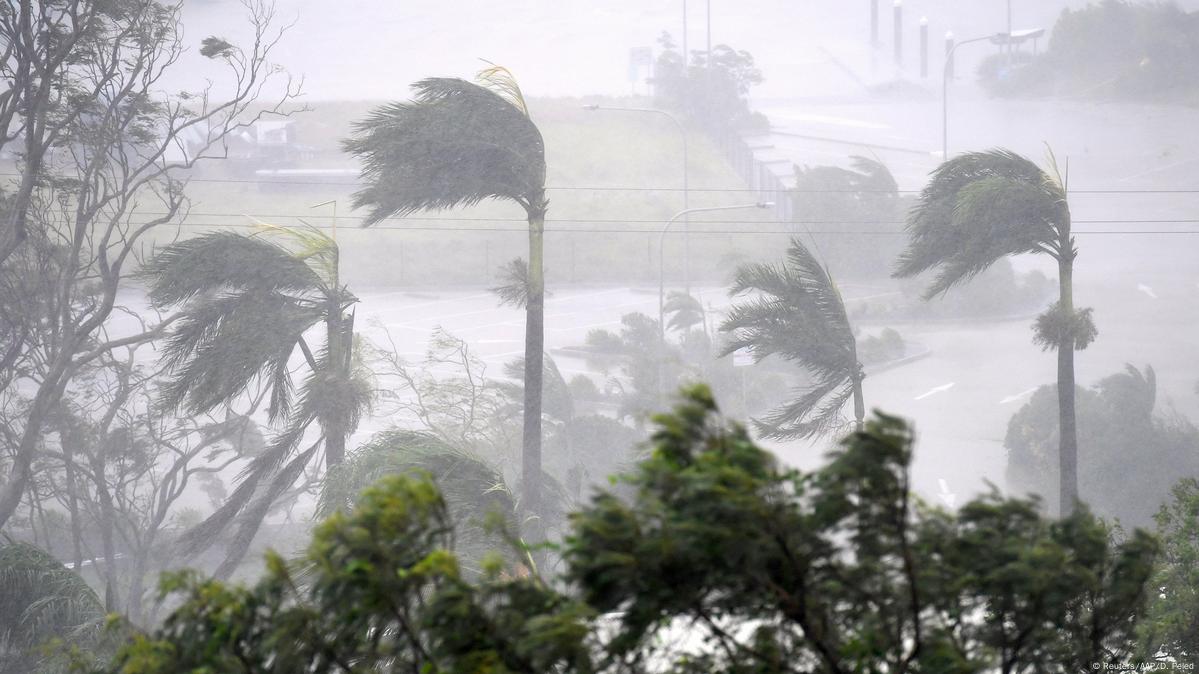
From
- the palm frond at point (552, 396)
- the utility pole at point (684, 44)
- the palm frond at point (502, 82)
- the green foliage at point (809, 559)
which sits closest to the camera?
the green foliage at point (809, 559)

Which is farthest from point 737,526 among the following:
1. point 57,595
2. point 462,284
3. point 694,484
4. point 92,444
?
point 462,284

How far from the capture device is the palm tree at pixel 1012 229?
11664 mm

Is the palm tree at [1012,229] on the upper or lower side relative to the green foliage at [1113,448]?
upper

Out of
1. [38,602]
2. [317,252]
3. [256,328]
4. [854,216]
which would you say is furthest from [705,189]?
[38,602]

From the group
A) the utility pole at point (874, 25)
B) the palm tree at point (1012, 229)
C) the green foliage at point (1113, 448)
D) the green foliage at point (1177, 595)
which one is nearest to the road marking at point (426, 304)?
the green foliage at point (1113, 448)

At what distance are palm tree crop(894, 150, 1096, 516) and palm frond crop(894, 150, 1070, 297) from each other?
0.04 ft

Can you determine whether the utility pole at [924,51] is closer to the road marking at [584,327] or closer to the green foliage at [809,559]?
the road marking at [584,327]

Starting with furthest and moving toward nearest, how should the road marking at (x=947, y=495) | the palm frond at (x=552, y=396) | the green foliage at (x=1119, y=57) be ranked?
the green foliage at (x=1119, y=57) → the palm frond at (x=552, y=396) → the road marking at (x=947, y=495)

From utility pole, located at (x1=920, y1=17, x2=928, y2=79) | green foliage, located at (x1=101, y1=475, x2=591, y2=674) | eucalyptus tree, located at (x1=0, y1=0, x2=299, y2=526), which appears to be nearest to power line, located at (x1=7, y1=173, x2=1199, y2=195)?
eucalyptus tree, located at (x1=0, y1=0, x2=299, y2=526)

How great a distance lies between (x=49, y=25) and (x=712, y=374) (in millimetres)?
13656

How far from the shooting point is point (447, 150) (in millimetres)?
12148

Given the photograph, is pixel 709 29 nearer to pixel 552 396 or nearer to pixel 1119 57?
pixel 1119 57

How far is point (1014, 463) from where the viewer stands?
18.3 metres

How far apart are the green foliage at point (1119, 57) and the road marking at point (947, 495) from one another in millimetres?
16992
